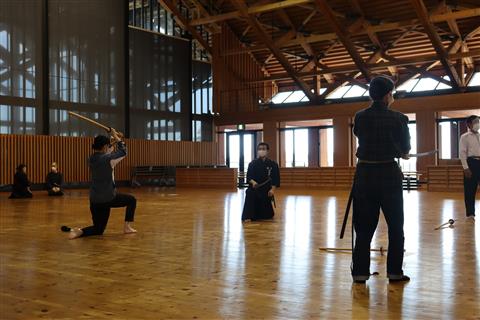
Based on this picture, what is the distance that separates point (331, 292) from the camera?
3.58 metres

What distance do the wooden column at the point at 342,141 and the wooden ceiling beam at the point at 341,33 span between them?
80.5 inches

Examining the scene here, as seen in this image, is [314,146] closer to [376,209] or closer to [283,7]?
[283,7]

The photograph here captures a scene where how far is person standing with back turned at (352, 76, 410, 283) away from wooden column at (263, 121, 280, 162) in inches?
797

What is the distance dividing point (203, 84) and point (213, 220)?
59.7 ft

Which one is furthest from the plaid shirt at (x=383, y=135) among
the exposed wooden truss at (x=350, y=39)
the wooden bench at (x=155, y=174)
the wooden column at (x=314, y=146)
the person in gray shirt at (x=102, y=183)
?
the wooden column at (x=314, y=146)

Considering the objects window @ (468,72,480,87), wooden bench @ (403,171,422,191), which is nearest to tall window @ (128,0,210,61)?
wooden bench @ (403,171,422,191)

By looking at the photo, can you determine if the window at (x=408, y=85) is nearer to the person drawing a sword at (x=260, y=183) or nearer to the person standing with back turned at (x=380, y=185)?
the person drawing a sword at (x=260, y=183)

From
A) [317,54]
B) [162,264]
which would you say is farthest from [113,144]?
[317,54]

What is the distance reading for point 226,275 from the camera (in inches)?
164

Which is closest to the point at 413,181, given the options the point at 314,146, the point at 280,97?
the point at 314,146

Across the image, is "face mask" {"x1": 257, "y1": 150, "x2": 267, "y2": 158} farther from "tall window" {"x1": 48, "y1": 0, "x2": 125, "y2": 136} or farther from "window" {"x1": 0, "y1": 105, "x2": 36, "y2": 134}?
"tall window" {"x1": 48, "y1": 0, "x2": 125, "y2": 136}

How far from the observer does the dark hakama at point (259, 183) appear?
325 inches

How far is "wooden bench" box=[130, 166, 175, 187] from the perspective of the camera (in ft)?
73.0

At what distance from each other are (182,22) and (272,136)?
6290mm
